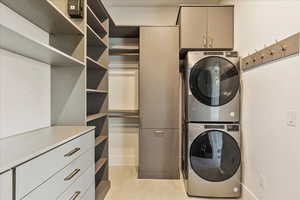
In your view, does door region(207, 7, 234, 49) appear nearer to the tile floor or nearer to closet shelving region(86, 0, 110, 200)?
closet shelving region(86, 0, 110, 200)

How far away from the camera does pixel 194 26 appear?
9.30 ft

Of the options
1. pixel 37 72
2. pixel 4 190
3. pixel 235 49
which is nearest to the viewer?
pixel 4 190

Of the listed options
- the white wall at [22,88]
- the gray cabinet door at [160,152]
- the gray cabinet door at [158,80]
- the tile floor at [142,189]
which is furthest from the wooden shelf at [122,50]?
the tile floor at [142,189]

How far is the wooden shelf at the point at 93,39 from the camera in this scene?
2.27m

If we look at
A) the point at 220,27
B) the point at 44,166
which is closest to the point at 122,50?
the point at 220,27

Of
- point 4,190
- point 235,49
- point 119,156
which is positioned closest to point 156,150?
point 119,156

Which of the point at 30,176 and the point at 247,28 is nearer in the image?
the point at 30,176

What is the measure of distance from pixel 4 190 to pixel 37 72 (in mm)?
1285

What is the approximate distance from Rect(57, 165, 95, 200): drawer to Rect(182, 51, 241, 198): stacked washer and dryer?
1.23 meters

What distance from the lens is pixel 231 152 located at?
8.32ft

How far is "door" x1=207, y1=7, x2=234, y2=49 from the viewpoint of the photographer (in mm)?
2793

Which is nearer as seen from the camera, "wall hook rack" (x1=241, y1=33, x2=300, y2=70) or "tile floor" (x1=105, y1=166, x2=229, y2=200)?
"wall hook rack" (x1=241, y1=33, x2=300, y2=70)

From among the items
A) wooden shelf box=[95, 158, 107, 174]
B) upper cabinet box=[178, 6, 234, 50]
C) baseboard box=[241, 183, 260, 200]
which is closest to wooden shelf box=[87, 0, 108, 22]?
upper cabinet box=[178, 6, 234, 50]

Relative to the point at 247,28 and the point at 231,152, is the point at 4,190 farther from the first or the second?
the point at 247,28
